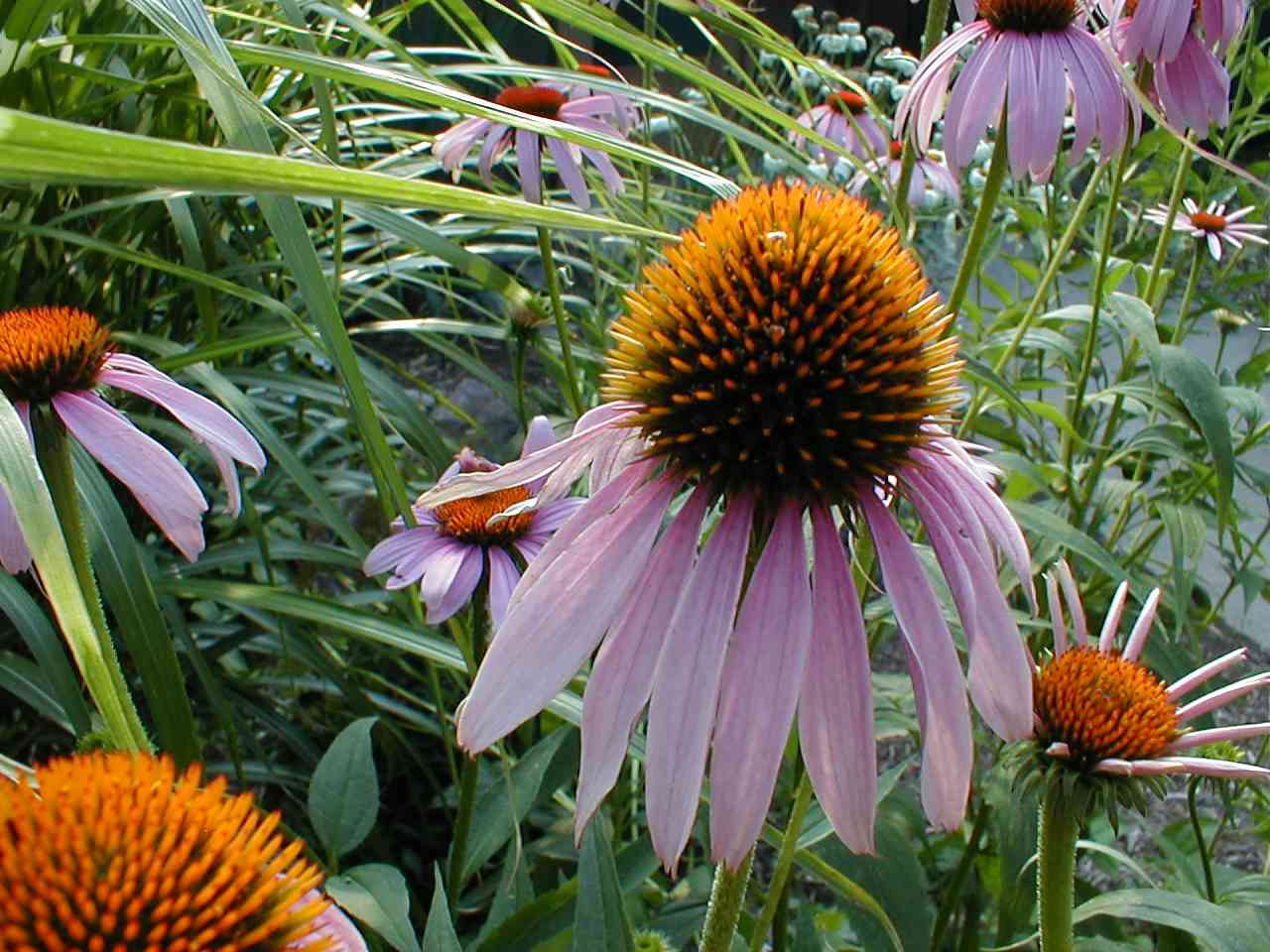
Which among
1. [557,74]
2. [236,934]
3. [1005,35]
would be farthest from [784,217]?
[1005,35]

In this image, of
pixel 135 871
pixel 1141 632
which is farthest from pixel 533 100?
pixel 135 871

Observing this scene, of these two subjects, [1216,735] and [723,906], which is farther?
[1216,735]

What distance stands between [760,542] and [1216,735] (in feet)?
0.89

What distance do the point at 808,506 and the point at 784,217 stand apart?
131 mm

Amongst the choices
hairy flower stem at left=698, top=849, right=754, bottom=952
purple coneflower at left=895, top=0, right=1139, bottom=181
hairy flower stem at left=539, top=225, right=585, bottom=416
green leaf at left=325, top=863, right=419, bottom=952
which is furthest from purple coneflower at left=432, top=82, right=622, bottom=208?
hairy flower stem at left=698, top=849, right=754, bottom=952

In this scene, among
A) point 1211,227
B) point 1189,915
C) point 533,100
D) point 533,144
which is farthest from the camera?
point 1211,227

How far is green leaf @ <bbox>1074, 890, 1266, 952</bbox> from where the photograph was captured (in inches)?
24.5

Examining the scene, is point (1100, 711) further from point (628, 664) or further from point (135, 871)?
point (135, 871)

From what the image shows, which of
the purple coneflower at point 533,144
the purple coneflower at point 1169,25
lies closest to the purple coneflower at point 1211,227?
the purple coneflower at point 1169,25

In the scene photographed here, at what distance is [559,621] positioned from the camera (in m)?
0.43

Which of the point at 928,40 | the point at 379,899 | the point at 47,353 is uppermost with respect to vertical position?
the point at 928,40

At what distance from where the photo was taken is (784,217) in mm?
531

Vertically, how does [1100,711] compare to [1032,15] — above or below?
below

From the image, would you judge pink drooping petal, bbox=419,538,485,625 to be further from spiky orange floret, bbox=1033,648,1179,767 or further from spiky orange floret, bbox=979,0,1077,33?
spiky orange floret, bbox=979,0,1077,33
